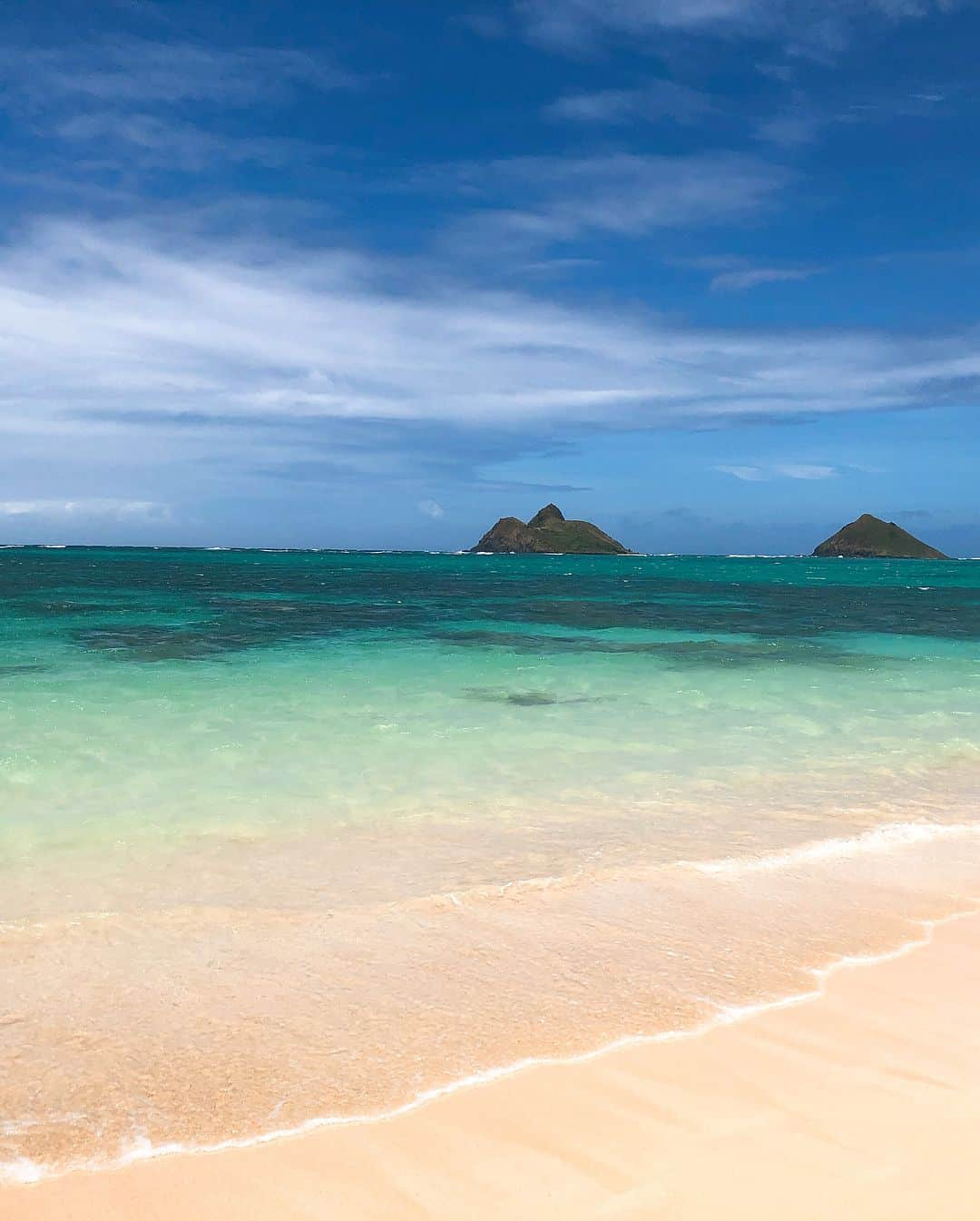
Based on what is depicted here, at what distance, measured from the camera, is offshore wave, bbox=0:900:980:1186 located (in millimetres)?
3266

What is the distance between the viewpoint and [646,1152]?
11.2 feet

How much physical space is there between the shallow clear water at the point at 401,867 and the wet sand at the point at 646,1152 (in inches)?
9.4

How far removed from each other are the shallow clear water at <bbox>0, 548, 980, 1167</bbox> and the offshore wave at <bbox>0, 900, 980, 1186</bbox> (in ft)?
0.18

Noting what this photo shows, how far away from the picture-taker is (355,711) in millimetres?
13312

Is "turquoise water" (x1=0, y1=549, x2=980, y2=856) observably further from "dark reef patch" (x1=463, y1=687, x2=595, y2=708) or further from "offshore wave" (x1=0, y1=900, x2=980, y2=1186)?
"offshore wave" (x1=0, y1=900, x2=980, y2=1186)

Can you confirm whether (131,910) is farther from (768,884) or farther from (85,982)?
(768,884)

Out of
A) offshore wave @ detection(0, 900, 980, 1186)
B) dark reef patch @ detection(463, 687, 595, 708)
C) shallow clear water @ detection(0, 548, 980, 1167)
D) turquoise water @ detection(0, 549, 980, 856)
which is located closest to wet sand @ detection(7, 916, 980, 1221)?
offshore wave @ detection(0, 900, 980, 1186)

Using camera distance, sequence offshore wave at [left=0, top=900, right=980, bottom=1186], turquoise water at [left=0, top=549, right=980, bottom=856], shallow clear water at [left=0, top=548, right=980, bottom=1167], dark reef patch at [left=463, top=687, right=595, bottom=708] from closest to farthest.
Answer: offshore wave at [left=0, top=900, right=980, bottom=1186], shallow clear water at [left=0, top=548, right=980, bottom=1167], turquoise water at [left=0, top=549, right=980, bottom=856], dark reef patch at [left=463, top=687, right=595, bottom=708]

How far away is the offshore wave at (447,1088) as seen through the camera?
327cm

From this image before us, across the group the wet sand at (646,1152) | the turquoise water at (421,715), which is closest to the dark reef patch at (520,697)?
the turquoise water at (421,715)

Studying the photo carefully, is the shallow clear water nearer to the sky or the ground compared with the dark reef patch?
nearer to the ground

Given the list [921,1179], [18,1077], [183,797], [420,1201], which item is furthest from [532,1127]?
[183,797]

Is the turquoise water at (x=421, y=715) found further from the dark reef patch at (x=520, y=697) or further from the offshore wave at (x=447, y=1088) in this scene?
the offshore wave at (x=447, y=1088)

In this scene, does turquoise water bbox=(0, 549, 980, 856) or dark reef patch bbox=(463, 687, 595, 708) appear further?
dark reef patch bbox=(463, 687, 595, 708)
